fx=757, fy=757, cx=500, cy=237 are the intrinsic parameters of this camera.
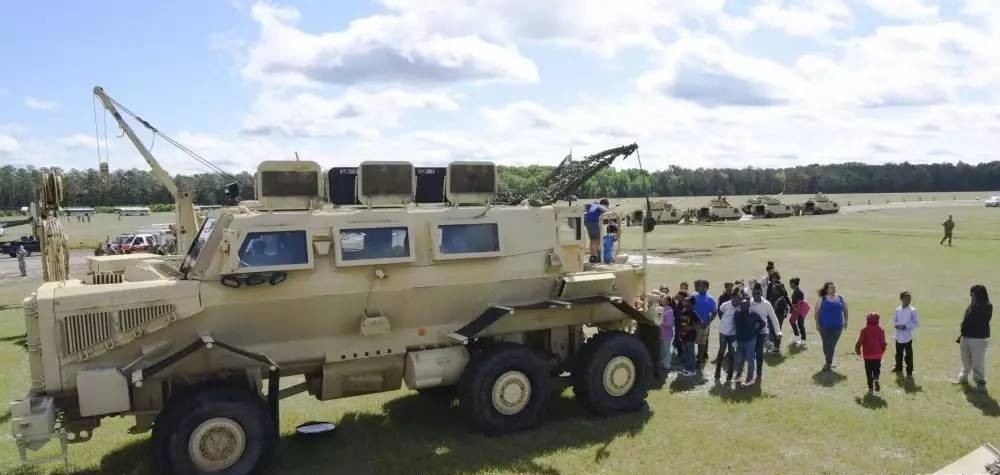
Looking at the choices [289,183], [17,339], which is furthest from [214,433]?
[17,339]

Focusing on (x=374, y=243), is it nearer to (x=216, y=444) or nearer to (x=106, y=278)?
(x=216, y=444)

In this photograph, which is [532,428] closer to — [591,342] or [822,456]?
[591,342]

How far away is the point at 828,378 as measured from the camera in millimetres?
11938

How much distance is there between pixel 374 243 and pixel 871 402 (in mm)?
7233

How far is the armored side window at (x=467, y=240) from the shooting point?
31.7 feet

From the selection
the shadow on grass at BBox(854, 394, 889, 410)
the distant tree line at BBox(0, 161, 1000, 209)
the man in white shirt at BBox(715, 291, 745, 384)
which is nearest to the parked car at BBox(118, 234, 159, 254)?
the man in white shirt at BBox(715, 291, 745, 384)

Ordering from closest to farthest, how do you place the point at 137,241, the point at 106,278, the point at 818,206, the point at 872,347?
the point at 106,278, the point at 872,347, the point at 137,241, the point at 818,206

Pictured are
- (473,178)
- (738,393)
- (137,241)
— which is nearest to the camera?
(473,178)

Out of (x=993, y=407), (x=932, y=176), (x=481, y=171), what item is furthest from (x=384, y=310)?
(x=932, y=176)

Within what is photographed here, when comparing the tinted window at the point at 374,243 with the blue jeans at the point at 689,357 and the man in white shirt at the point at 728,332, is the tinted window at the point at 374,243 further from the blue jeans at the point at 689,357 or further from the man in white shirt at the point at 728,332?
the blue jeans at the point at 689,357

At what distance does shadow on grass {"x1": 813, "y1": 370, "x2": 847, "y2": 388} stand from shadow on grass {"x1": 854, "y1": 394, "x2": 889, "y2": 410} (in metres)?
0.71

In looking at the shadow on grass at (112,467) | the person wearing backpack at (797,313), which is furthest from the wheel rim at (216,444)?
the person wearing backpack at (797,313)

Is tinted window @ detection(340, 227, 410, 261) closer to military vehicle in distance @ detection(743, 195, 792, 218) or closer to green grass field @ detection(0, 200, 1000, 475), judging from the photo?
green grass field @ detection(0, 200, 1000, 475)

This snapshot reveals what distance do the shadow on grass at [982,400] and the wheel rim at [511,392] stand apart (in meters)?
6.07
